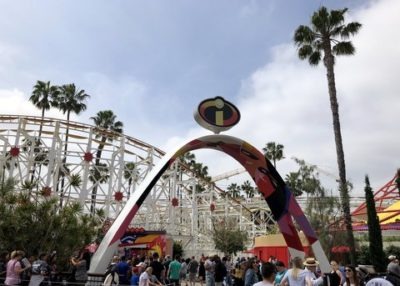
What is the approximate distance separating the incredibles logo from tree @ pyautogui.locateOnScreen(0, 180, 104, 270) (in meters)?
6.26

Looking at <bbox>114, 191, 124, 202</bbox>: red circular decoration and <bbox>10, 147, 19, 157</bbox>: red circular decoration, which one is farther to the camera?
<bbox>114, 191, 124, 202</bbox>: red circular decoration

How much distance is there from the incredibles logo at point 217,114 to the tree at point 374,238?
32.6ft

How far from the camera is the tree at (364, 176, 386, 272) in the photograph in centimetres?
1977

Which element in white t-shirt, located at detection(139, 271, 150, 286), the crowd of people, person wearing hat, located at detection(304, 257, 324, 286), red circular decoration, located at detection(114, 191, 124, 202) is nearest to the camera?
the crowd of people

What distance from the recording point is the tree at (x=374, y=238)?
19766 millimetres

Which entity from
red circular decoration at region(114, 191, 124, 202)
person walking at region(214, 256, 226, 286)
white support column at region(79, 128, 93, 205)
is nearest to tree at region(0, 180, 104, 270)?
person walking at region(214, 256, 226, 286)

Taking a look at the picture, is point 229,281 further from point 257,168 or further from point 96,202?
point 96,202

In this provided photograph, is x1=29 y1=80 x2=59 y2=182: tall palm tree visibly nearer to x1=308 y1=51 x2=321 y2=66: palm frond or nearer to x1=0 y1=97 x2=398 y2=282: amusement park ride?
x1=0 y1=97 x2=398 y2=282: amusement park ride

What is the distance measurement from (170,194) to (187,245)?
4.58 meters

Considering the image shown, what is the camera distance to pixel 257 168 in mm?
16031

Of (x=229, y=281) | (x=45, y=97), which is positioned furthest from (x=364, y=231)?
(x=45, y=97)

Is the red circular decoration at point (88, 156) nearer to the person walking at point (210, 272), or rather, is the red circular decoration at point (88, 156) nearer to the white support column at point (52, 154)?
the white support column at point (52, 154)

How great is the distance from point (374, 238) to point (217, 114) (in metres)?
10.9

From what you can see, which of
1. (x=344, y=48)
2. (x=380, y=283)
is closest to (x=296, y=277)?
(x=380, y=283)
